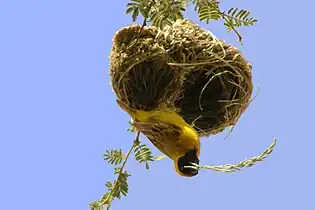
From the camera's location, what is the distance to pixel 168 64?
123 cm

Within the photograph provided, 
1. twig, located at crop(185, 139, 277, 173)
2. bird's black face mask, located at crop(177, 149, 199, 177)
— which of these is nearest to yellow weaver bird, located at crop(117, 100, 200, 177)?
bird's black face mask, located at crop(177, 149, 199, 177)

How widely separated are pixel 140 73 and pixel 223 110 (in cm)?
27

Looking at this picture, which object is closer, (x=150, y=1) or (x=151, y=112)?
(x=150, y=1)

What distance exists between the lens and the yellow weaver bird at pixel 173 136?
125 centimetres

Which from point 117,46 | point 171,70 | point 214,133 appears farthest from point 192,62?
point 214,133

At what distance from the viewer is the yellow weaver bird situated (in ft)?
4.09

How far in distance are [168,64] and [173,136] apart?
152 mm

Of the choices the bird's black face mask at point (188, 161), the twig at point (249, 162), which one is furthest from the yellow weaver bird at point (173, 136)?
the twig at point (249, 162)

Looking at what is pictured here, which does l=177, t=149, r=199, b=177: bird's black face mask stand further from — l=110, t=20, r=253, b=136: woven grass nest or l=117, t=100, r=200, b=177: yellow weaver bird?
l=110, t=20, r=253, b=136: woven grass nest

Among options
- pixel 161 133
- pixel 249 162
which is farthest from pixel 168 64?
pixel 249 162

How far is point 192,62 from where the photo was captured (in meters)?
1.26

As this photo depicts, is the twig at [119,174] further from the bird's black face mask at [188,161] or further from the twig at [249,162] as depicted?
the twig at [249,162]

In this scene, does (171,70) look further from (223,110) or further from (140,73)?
(223,110)

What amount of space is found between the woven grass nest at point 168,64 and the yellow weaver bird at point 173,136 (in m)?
0.02
